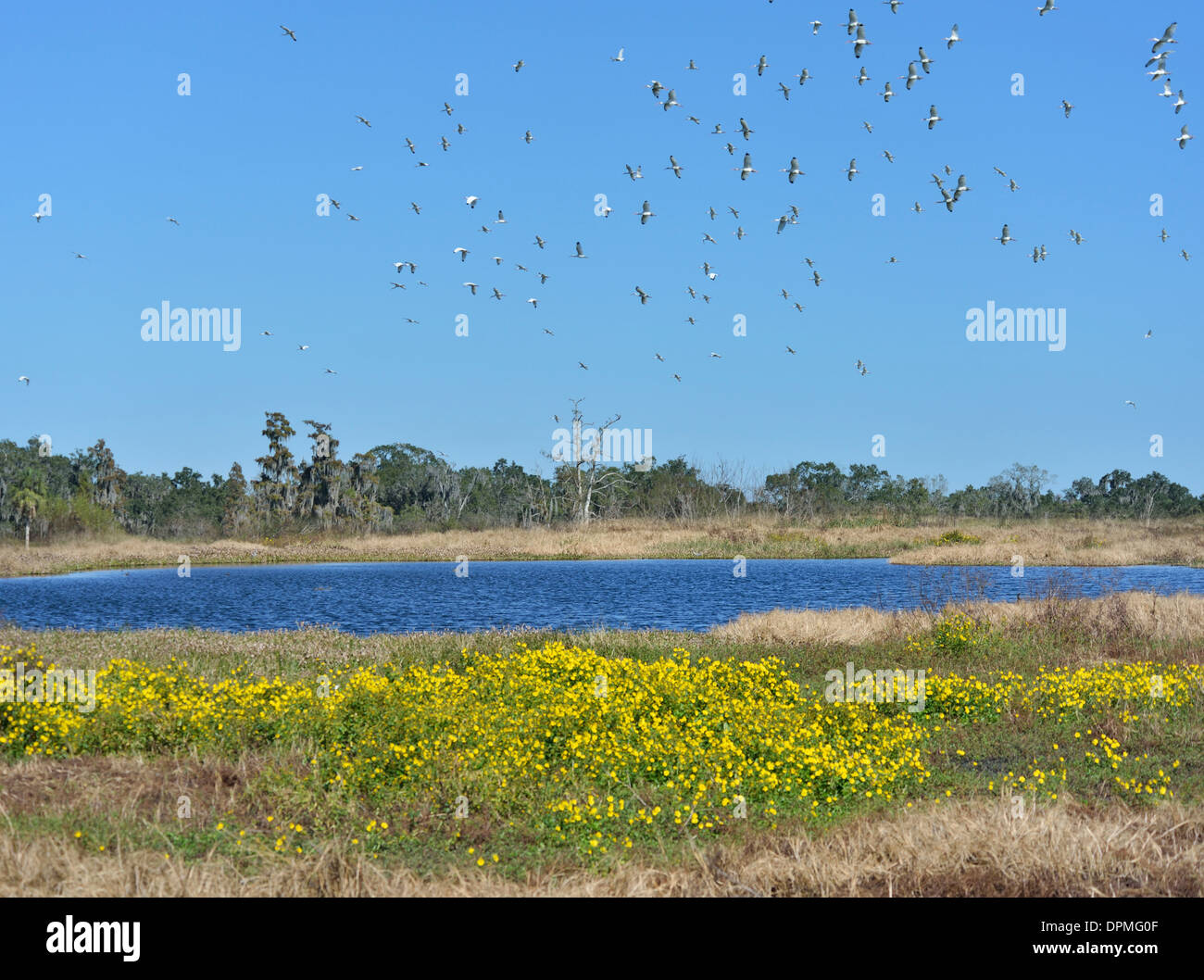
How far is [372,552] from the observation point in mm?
72000

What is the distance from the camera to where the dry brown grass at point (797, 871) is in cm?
731

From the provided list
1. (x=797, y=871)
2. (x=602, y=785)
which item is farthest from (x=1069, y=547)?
(x=797, y=871)

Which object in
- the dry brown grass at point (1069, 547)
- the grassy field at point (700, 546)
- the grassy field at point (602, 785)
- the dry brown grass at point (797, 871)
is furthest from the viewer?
the grassy field at point (700, 546)

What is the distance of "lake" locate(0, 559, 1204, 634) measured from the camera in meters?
31.3

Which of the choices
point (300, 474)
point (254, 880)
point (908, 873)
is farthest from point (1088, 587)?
point (300, 474)

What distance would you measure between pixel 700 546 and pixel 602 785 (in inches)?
2490

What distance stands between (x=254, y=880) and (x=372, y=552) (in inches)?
2608

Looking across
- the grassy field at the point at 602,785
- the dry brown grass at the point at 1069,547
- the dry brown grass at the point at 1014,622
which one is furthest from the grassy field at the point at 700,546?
the grassy field at the point at 602,785

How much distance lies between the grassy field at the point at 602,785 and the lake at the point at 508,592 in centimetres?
1213

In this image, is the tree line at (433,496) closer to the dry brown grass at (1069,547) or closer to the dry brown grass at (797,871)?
the dry brown grass at (1069,547)

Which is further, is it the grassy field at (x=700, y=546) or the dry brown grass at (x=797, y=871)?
the grassy field at (x=700, y=546)

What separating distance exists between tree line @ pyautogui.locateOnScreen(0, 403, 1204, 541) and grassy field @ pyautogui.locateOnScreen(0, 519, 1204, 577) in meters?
7.68

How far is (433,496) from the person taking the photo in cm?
10538

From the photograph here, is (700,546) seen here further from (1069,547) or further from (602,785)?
(602,785)
